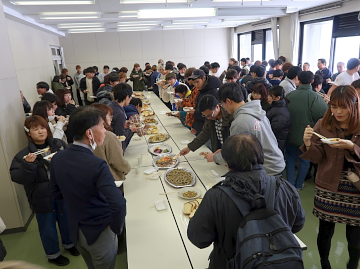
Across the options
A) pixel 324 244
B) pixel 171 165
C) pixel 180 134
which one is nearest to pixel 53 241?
pixel 171 165

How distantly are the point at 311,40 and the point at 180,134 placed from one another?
22.3 ft

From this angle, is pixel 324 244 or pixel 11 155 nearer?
pixel 324 244

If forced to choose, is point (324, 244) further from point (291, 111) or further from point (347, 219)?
point (291, 111)

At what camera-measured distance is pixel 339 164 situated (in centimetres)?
191

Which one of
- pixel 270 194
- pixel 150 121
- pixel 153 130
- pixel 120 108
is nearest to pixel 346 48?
pixel 150 121

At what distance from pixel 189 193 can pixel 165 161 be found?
2.58 feet

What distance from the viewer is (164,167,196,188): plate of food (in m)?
2.46

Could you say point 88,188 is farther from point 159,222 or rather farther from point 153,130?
point 153,130

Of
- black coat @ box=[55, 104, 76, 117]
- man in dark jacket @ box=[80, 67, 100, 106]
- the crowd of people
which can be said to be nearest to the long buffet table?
the crowd of people

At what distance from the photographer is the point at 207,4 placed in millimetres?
6289

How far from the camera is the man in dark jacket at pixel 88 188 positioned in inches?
60.3

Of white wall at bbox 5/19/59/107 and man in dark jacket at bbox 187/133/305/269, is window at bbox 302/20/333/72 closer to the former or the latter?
man in dark jacket at bbox 187/133/305/269

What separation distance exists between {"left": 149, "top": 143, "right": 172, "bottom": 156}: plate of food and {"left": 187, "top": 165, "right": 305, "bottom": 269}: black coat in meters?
2.05

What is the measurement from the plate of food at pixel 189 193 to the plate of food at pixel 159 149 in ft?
3.32
